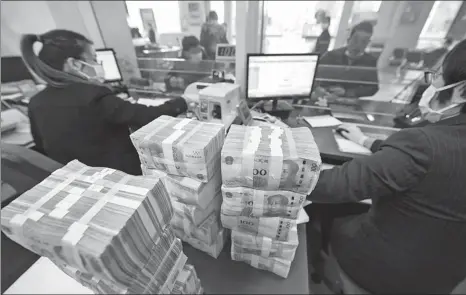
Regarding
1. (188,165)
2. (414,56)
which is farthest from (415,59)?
(188,165)

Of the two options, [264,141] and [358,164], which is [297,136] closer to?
[264,141]

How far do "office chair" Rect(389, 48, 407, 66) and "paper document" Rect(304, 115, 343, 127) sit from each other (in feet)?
4.94

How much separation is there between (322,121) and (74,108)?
5.13 ft

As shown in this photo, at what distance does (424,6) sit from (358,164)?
2511 millimetres

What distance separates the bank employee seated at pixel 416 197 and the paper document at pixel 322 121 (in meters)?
0.58

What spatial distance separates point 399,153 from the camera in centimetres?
65

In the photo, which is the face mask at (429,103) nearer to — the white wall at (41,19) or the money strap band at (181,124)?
the money strap band at (181,124)

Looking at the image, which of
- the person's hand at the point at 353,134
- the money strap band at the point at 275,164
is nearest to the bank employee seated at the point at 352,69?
the person's hand at the point at 353,134

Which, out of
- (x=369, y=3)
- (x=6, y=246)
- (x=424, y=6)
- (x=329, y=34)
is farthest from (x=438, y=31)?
(x=6, y=246)

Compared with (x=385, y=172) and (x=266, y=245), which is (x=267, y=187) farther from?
(x=385, y=172)

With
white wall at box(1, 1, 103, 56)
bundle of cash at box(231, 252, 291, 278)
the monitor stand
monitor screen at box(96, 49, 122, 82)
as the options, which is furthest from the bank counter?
white wall at box(1, 1, 103, 56)

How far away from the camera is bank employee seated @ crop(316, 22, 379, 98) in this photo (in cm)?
196

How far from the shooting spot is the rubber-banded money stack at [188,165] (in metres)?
0.48

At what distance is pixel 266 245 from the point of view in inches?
23.1
